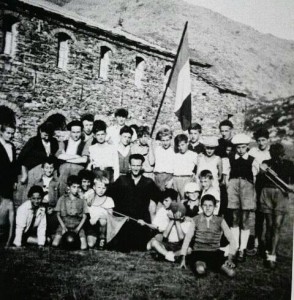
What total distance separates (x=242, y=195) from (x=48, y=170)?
1990mm

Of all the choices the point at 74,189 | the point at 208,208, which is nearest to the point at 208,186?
the point at 208,208

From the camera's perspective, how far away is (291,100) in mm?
3965

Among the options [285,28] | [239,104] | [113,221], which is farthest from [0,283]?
[239,104]

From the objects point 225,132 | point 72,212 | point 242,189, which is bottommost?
point 72,212

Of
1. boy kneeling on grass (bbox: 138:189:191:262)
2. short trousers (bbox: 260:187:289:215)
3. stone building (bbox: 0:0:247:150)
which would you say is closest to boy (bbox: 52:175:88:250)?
boy kneeling on grass (bbox: 138:189:191:262)

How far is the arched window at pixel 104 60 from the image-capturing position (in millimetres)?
6543

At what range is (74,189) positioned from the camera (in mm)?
3453

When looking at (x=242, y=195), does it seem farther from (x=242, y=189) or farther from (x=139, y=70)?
(x=139, y=70)

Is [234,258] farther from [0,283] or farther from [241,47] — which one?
[241,47]

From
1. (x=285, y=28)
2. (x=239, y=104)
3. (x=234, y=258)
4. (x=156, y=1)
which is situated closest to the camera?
(x=234, y=258)

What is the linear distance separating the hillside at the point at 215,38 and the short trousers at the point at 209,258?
2.04 metres

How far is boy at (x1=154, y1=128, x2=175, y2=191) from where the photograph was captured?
374cm

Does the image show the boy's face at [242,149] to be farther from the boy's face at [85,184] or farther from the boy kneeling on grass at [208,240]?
the boy's face at [85,184]

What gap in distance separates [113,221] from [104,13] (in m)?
3.15
